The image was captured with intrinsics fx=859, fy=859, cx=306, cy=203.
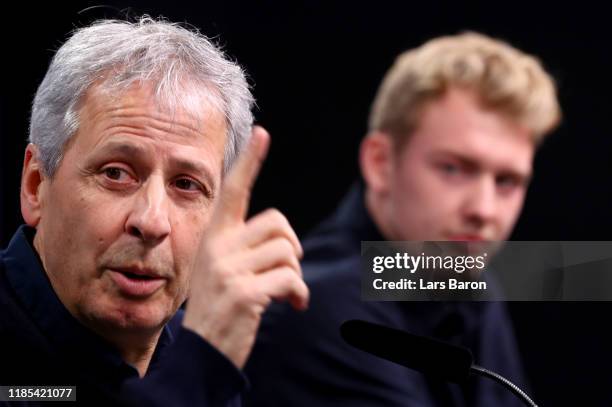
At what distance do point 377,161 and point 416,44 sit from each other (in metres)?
0.27

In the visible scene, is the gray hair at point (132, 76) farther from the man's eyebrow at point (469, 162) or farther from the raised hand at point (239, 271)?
the man's eyebrow at point (469, 162)

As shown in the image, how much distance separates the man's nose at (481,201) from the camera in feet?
5.90

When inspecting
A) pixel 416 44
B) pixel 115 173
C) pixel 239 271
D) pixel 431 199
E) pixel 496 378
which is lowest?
pixel 496 378

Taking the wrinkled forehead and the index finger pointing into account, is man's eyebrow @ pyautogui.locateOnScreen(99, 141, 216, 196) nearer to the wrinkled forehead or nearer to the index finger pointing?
the wrinkled forehead

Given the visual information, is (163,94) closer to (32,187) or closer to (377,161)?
(32,187)

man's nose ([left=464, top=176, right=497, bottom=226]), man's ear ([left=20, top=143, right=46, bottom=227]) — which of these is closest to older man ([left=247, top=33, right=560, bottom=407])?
man's nose ([left=464, top=176, right=497, bottom=226])


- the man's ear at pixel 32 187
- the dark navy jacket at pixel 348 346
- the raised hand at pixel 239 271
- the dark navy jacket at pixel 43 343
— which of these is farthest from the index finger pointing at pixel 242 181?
the dark navy jacket at pixel 348 346

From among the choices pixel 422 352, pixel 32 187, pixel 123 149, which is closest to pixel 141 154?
pixel 123 149

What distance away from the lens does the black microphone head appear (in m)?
1.25

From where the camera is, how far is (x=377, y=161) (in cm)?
187

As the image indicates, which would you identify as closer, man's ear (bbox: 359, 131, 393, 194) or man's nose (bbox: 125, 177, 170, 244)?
man's nose (bbox: 125, 177, 170, 244)

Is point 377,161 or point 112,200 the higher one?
point 377,161

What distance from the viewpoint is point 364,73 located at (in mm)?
1885

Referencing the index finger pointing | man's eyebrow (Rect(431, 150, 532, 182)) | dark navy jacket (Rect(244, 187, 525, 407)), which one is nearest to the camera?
the index finger pointing
